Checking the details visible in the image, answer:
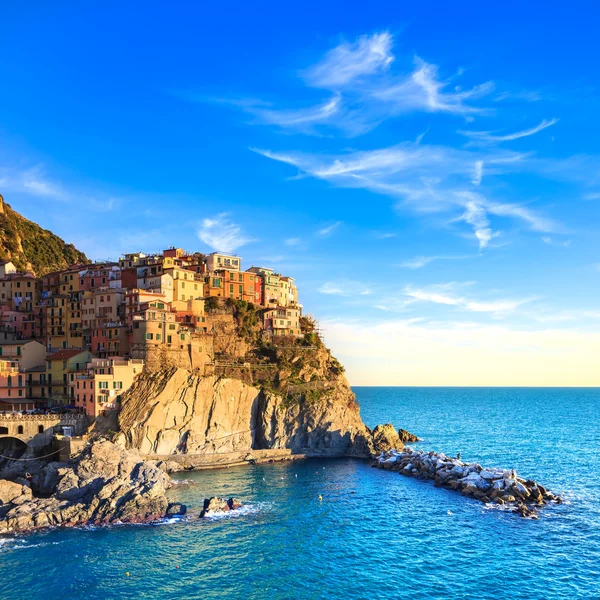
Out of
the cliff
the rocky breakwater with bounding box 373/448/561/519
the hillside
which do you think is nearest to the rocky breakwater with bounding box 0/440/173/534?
the cliff

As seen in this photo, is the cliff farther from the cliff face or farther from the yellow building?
the yellow building

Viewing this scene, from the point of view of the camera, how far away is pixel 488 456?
8550 cm

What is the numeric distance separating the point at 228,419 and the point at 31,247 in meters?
80.6

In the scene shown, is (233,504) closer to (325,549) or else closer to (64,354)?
(325,549)

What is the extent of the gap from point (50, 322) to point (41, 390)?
1464cm

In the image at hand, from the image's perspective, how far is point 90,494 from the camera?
5059 centimetres

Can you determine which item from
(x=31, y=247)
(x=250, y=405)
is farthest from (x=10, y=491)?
(x=31, y=247)

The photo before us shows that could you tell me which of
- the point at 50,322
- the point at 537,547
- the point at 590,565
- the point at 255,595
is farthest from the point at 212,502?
the point at 50,322

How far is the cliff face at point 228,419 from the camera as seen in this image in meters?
68.8

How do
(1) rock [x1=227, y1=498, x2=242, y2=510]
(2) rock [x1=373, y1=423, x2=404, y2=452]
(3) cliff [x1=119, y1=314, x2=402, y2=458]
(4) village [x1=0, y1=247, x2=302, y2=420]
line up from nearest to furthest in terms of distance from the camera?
(1) rock [x1=227, y1=498, x2=242, y2=510]
(3) cliff [x1=119, y1=314, x2=402, y2=458]
(4) village [x1=0, y1=247, x2=302, y2=420]
(2) rock [x1=373, y1=423, x2=404, y2=452]

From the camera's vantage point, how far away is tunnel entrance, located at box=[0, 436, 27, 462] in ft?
206

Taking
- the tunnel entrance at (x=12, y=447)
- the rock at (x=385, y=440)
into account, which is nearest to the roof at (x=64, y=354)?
the tunnel entrance at (x=12, y=447)

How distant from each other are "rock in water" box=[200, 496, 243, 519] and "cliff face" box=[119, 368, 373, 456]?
19162 millimetres

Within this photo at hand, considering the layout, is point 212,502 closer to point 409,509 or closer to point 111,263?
point 409,509
